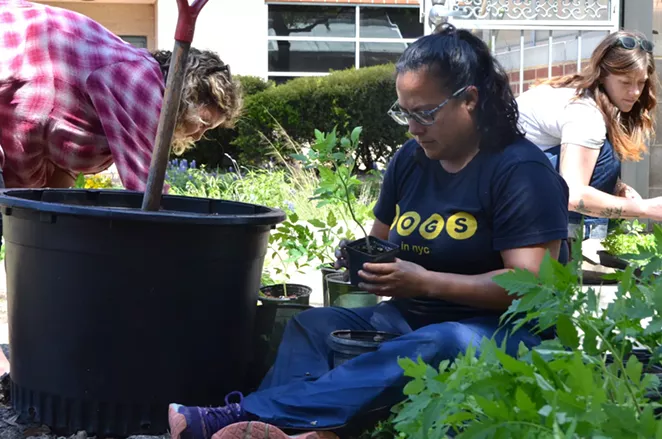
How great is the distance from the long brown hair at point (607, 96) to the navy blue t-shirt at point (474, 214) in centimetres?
151

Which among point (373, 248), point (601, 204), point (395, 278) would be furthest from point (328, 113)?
point (395, 278)

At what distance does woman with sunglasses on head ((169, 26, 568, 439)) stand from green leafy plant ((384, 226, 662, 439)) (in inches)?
33.6

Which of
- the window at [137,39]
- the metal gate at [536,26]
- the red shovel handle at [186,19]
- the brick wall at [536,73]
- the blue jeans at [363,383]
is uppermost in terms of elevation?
the window at [137,39]

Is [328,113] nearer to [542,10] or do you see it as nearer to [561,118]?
[542,10]

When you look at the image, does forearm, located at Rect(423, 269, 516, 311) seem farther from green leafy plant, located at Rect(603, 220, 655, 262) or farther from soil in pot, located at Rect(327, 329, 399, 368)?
green leafy plant, located at Rect(603, 220, 655, 262)

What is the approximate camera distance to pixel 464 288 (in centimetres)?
271

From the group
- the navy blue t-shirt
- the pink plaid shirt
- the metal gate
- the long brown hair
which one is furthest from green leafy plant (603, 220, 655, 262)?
the pink plaid shirt

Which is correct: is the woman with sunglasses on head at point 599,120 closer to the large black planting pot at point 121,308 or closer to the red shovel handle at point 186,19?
the large black planting pot at point 121,308

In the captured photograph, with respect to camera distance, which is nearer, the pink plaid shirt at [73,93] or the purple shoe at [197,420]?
the purple shoe at [197,420]

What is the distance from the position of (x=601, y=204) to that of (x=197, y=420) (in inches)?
94.2

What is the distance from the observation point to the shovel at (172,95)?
9.20 feet

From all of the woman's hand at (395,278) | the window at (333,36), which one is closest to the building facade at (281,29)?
the window at (333,36)

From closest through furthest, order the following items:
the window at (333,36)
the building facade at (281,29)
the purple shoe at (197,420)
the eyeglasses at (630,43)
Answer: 1. the purple shoe at (197,420)
2. the eyeglasses at (630,43)
3. the building facade at (281,29)
4. the window at (333,36)

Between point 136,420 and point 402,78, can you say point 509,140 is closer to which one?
point 402,78
